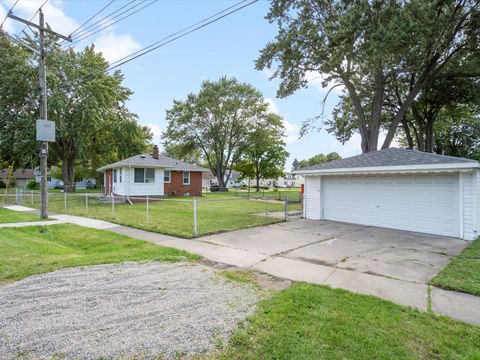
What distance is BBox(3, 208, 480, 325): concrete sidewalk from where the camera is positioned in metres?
3.91

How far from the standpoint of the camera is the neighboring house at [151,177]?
19.9 metres

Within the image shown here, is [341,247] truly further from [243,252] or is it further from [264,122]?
[264,122]

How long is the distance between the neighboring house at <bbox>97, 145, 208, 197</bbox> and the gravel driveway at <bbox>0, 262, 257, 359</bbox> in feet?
51.5

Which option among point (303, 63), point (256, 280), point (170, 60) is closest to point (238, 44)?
point (170, 60)

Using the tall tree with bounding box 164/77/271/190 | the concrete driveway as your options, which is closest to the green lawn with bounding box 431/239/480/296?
the concrete driveway

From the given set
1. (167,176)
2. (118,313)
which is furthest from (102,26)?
(167,176)

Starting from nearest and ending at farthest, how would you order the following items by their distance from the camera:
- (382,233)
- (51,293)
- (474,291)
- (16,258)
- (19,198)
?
(51,293)
(474,291)
(16,258)
(382,233)
(19,198)

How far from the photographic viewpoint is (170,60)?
42.6 feet

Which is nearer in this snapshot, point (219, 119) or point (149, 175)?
point (149, 175)

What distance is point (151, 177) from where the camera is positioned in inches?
837

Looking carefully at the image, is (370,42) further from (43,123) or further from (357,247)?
(43,123)

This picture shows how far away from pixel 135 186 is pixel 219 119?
1916 centimetres

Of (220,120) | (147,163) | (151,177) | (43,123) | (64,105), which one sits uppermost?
(220,120)

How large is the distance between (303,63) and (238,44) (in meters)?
7.68
